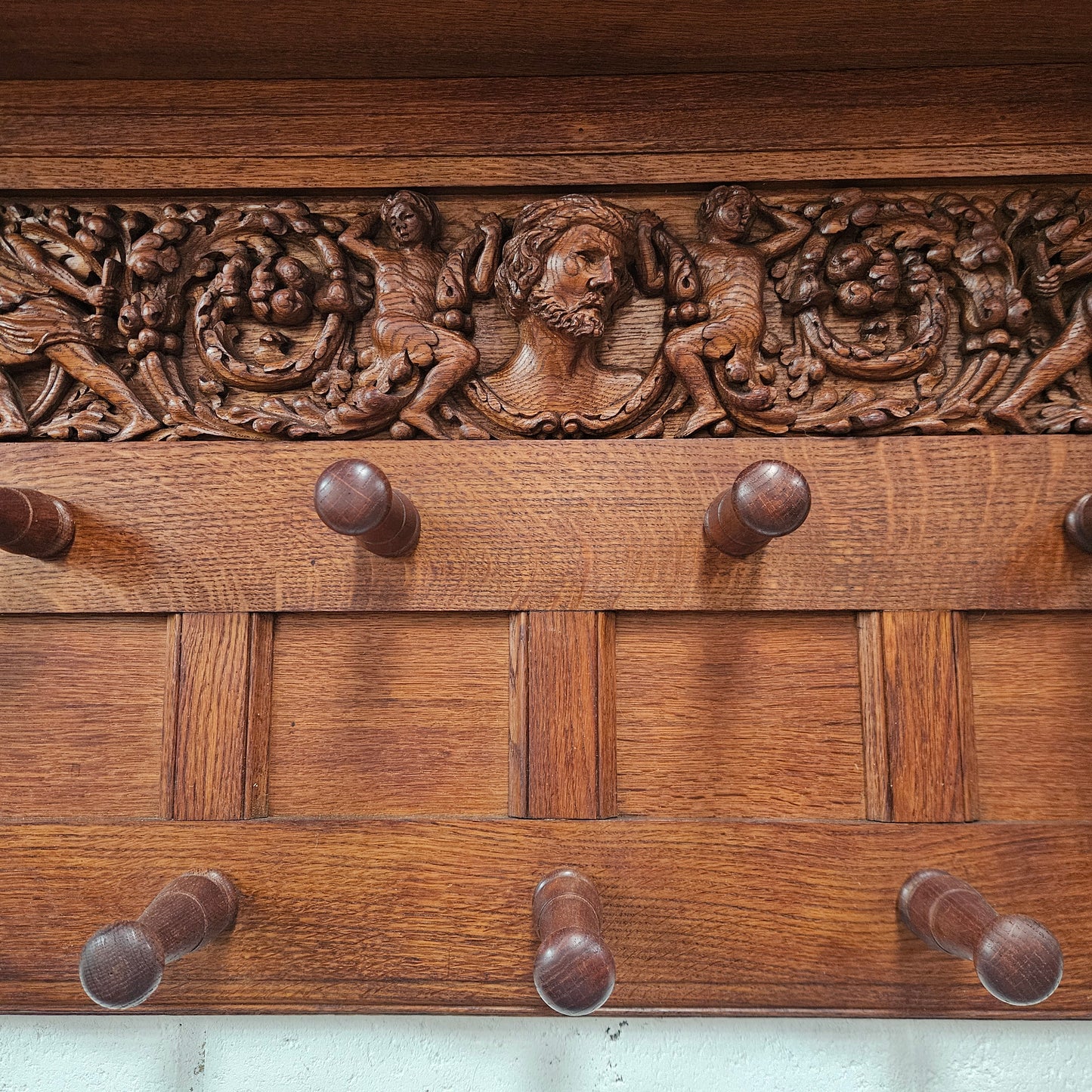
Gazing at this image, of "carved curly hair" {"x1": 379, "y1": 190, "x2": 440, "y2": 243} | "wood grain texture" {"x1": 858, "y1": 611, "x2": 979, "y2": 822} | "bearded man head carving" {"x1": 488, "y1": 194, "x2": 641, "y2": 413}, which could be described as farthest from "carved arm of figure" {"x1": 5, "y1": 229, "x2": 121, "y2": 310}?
"wood grain texture" {"x1": 858, "y1": 611, "x2": 979, "y2": 822}

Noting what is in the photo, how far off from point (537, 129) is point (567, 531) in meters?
0.39

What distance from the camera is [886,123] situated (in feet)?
2.60

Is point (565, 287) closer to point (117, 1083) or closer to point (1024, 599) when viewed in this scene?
point (1024, 599)

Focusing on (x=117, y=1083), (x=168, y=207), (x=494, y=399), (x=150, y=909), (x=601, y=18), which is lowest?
(x=117, y=1083)

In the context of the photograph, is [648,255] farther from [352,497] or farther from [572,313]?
[352,497]

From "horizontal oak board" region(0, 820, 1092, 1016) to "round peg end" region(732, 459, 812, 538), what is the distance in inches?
11.3

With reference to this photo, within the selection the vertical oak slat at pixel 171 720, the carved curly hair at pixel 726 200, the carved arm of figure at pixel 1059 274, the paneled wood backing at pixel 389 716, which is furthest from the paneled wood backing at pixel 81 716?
the carved arm of figure at pixel 1059 274

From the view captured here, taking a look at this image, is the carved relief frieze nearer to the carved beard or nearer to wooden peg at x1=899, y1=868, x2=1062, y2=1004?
the carved beard

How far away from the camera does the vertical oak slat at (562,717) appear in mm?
732

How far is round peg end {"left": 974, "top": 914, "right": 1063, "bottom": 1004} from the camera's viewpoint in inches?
21.0

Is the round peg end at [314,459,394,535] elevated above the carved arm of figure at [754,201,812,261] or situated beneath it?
situated beneath

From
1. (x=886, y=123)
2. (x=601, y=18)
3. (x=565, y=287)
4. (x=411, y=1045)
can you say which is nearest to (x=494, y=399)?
(x=565, y=287)

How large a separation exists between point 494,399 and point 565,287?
123 millimetres

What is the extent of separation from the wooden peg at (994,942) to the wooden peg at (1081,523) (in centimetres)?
32
